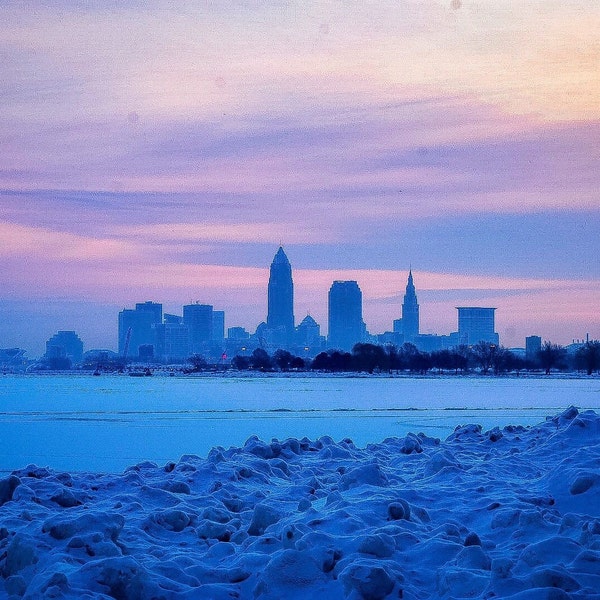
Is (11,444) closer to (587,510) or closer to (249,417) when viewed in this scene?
(249,417)

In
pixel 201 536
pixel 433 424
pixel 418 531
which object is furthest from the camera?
pixel 433 424

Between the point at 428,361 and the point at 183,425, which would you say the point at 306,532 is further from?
the point at 428,361

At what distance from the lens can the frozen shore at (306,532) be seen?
4.62 metres

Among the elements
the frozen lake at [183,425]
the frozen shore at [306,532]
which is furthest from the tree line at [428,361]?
the frozen shore at [306,532]

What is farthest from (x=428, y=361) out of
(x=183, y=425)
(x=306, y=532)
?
(x=306, y=532)

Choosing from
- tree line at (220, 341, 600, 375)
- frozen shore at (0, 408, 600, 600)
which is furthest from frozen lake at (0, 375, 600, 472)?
tree line at (220, 341, 600, 375)

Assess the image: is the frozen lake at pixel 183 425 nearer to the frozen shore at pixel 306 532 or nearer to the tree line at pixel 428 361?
the frozen shore at pixel 306 532

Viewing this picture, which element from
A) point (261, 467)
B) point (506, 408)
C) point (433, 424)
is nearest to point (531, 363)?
point (506, 408)

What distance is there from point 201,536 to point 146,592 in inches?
57.9

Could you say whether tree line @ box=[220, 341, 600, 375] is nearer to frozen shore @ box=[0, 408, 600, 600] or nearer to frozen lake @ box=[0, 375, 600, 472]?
frozen lake @ box=[0, 375, 600, 472]

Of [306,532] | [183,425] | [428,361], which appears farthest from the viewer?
[428,361]

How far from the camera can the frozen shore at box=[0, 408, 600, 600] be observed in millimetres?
4621

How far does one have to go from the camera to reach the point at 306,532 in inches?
209

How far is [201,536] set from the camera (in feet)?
20.0
